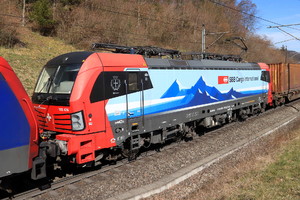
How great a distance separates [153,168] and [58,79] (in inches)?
149

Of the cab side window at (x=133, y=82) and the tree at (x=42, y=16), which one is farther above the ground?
the tree at (x=42, y=16)

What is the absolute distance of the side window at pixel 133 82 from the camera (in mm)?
8148

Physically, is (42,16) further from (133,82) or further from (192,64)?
(133,82)

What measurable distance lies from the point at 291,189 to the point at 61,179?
231 inches

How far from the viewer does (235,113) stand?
15523mm

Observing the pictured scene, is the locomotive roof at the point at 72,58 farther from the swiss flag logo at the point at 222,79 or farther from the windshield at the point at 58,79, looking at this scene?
the swiss flag logo at the point at 222,79

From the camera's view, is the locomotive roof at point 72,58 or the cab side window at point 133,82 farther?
the cab side window at point 133,82

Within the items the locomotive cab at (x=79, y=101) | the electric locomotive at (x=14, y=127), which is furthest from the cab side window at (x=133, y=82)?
the electric locomotive at (x=14, y=127)

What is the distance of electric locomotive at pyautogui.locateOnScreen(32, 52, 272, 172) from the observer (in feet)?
22.8

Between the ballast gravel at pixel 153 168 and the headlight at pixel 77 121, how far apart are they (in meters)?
1.49

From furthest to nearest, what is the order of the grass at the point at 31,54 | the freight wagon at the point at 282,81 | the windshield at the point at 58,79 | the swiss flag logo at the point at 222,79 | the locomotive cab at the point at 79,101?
the freight wagon at the point at 282,81 < the grass at the point at 31,54 < the swiss flag logo at the point at 222,79 < the windshield at the point at 58,79 < the locomotive cab at the point at 79,101

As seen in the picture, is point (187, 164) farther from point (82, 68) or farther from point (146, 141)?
point (82, 68)

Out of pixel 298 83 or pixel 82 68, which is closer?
pixel 82 68

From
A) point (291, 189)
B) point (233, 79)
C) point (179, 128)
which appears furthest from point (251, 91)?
point (291, 189)
